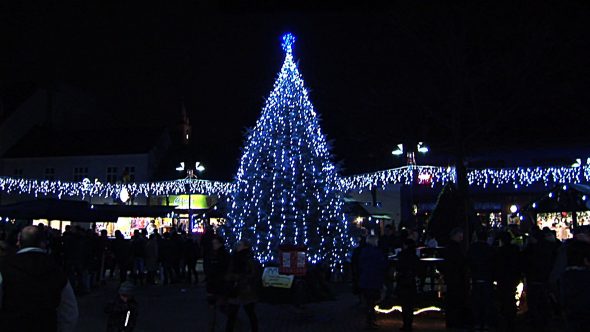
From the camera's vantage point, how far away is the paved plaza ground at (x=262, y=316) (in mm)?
11359

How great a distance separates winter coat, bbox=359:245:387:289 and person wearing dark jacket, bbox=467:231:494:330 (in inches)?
59.9

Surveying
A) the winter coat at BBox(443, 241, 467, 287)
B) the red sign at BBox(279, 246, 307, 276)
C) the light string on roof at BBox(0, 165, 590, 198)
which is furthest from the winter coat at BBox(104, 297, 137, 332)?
the light string on roof at BBox(0, 165, 590, 198)

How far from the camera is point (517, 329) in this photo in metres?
11.1

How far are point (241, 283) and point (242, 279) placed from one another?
60 mm

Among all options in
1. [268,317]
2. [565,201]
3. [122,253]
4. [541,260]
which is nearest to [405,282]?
[541,260]

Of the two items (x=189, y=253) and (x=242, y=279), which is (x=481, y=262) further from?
(x=189, y=253)

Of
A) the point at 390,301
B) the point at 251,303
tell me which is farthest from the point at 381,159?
the point at 251,303

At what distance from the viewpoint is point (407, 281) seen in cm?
1058

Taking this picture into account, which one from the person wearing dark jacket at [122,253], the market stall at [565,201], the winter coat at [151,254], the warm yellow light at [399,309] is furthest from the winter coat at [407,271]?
the person wearing dark jacket at [122,253]

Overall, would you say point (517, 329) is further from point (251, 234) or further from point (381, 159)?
point (381, 159)

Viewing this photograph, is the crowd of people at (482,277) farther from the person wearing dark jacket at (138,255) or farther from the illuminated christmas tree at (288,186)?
the person wearing dark jacket at (138,255)

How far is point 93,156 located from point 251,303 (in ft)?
132

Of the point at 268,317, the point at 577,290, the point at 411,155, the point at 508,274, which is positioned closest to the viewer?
the point at 577,290

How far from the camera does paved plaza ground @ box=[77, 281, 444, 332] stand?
37.3 feet
